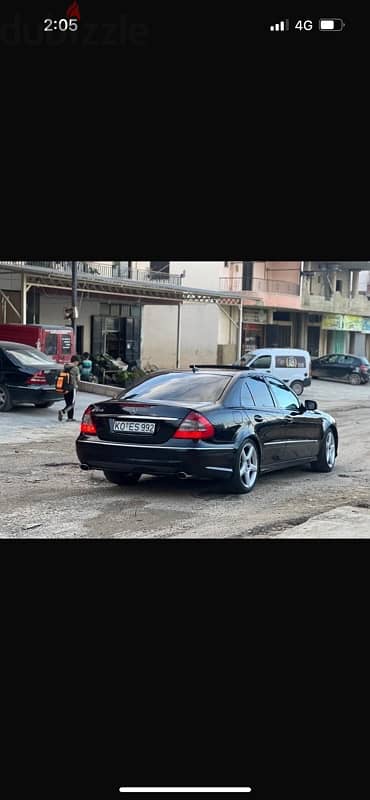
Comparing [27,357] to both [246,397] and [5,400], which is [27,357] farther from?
[246,397]

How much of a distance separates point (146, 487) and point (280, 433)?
185 cm

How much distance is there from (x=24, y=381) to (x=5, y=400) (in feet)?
2.02

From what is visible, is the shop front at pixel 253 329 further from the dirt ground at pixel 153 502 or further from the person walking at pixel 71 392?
the dirt ground at pixel 153 502

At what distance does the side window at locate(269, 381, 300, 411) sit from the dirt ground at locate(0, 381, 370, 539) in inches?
35.7

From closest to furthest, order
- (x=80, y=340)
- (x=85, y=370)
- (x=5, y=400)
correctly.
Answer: (x=5, y=400), (x=85, y=370), (x=80, y=340)

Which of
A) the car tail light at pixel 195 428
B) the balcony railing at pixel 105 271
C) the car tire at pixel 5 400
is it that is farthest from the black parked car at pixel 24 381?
the car tail light at pixel 195 428

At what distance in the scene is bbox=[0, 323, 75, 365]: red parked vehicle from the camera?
25562 millimetres

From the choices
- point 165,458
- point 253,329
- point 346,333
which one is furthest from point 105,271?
point 346,333

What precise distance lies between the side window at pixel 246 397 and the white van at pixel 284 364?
900 inches

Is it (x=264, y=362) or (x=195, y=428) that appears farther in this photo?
(x=264, y=362)

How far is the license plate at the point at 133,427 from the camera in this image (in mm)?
10141
